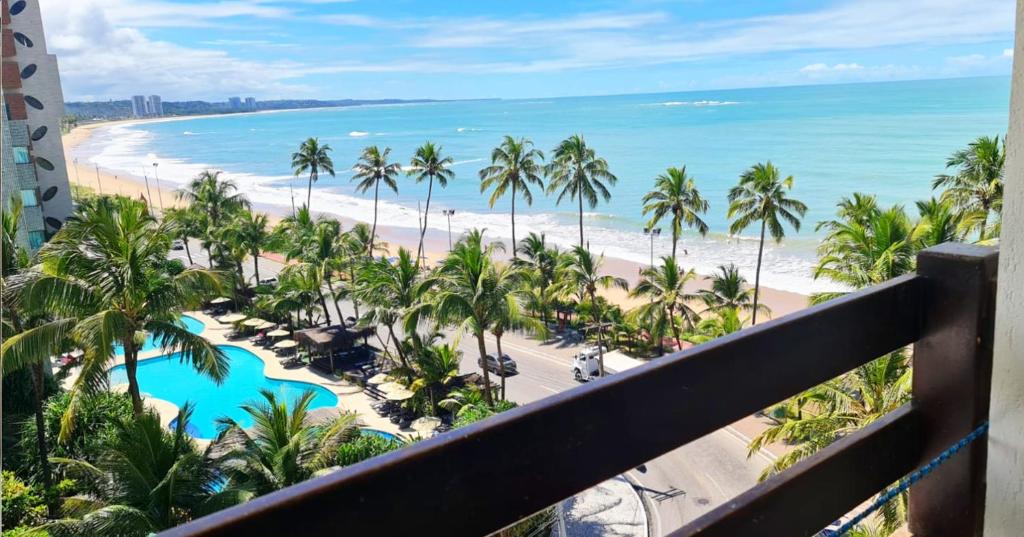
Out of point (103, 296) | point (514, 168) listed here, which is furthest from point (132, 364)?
point (514, 168)

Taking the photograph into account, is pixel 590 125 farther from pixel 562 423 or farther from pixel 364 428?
pixel 562 423

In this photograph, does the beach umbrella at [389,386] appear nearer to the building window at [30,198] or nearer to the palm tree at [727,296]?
the palm tree at [727,296]

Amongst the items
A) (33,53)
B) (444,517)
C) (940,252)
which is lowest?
(444,517)

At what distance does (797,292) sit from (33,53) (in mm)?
31003

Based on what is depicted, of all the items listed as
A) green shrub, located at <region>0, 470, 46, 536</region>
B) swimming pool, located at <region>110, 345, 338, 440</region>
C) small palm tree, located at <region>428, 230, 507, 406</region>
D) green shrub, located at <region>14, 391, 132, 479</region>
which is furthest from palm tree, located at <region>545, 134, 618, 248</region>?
green shrub, located at <region>0, 470, 46, 536</region>

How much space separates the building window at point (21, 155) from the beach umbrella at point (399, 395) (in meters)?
14.5

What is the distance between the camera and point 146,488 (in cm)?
862

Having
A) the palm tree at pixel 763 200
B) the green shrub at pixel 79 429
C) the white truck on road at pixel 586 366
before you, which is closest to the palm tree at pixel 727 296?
the palm tree at pixel 763 200

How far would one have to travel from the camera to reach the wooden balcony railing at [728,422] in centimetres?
81

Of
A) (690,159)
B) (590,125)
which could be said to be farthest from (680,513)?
(590,125)

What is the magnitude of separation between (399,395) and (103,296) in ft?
30.6

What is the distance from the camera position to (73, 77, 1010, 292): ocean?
4398 centimetres

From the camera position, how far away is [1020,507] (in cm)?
122

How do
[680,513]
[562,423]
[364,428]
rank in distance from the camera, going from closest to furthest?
[562,423]
[680,513]
[364,428]
